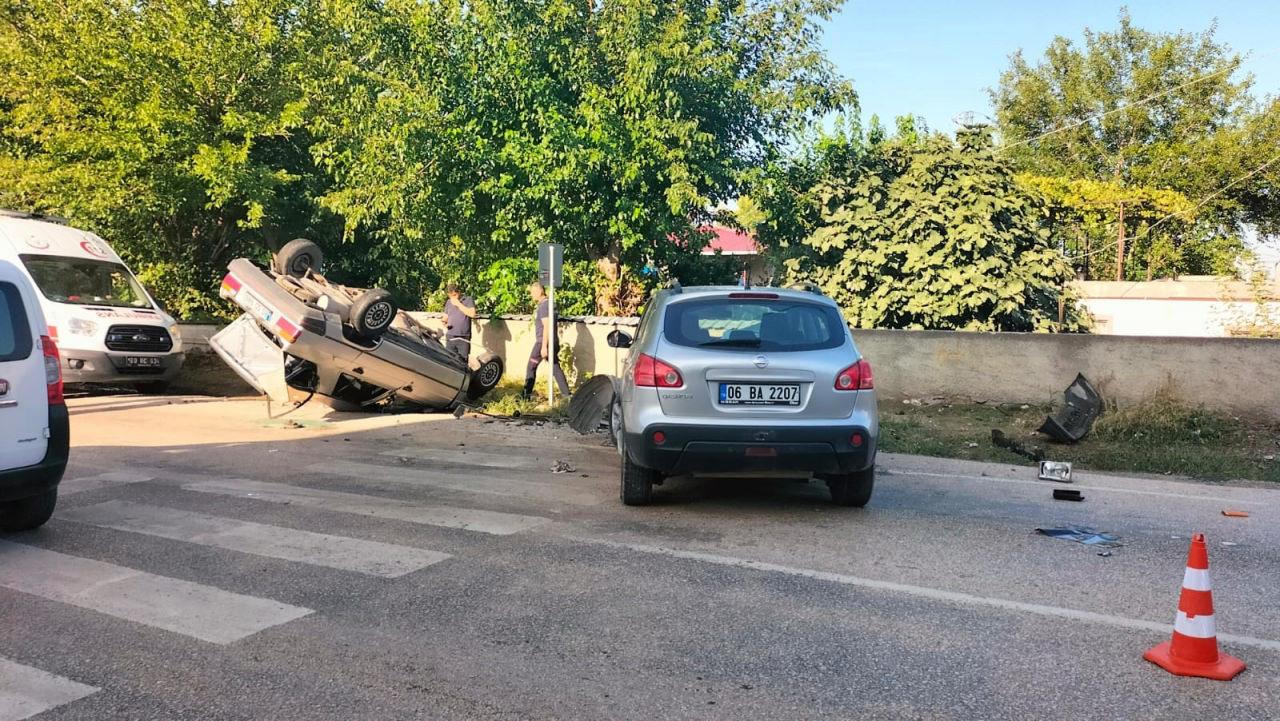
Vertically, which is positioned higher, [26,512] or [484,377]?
[484,377]

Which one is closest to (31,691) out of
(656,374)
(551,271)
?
(656,374)

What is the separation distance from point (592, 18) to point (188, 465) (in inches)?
407

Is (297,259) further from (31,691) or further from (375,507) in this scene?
(31,691)

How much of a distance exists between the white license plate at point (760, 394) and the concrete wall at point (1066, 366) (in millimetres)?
7330

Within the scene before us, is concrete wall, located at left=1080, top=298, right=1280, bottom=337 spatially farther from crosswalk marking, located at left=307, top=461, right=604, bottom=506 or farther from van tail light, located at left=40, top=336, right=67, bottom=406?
van tail light, located at left=40, top=336, right=67, bottom=406

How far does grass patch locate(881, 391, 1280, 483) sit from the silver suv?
4.23m

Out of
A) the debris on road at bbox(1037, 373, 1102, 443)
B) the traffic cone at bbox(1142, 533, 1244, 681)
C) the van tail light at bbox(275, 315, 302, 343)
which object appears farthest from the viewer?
the van tail light at bbox(275, 315, 302, 343)

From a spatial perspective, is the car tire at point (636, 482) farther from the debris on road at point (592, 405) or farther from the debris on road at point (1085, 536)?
the debris on road at point (592, 405)

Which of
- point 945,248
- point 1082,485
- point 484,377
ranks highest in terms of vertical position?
point 945,248

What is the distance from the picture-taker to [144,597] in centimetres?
488

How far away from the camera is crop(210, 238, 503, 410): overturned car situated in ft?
36.6

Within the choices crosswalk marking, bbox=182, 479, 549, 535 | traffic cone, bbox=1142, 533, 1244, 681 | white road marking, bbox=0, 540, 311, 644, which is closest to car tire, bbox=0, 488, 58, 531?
white road marking, bbox=0, 540, 311, 644

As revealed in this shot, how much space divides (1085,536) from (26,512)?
Answer: 280 inches

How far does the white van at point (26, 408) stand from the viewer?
221 inches
